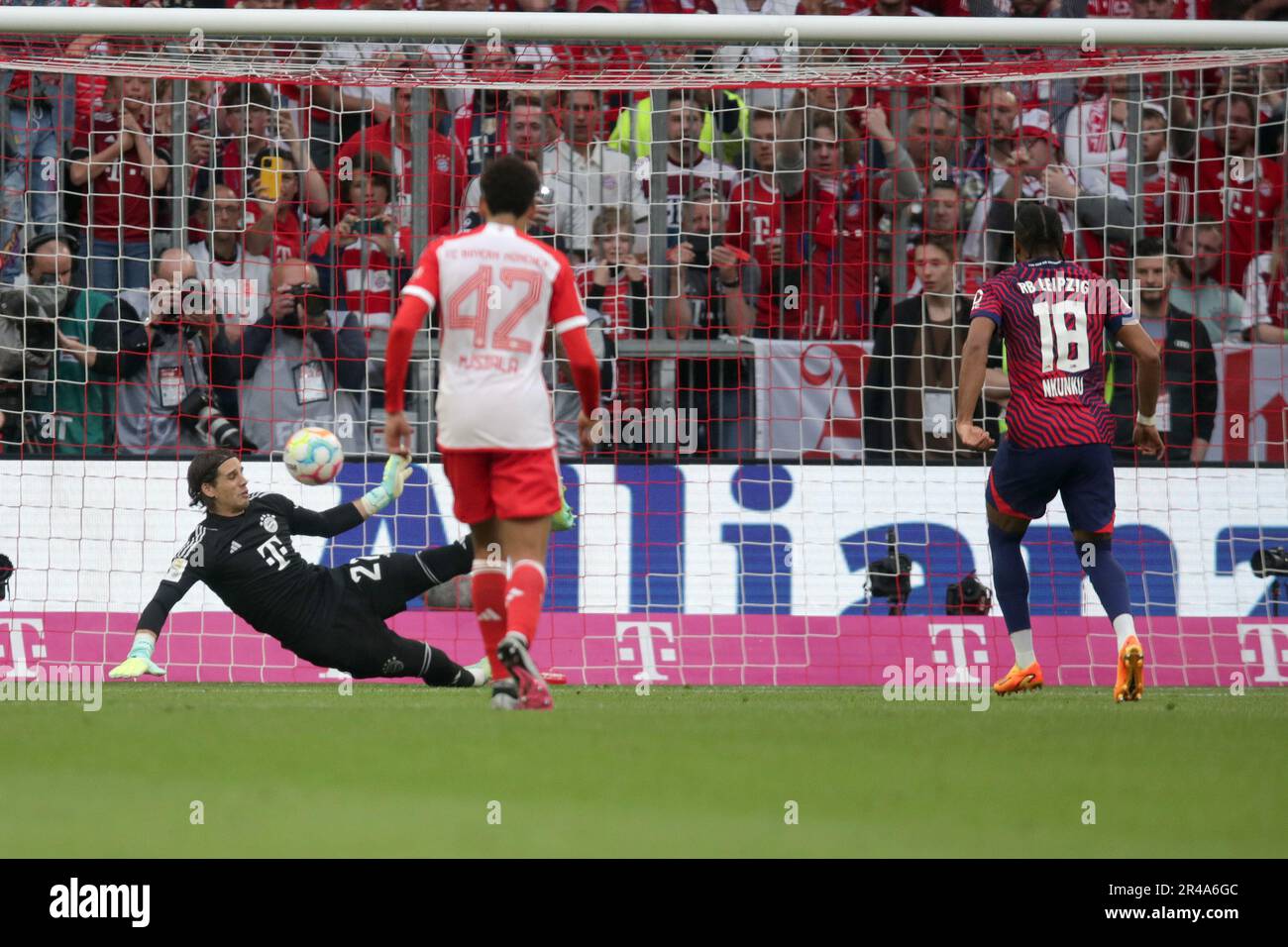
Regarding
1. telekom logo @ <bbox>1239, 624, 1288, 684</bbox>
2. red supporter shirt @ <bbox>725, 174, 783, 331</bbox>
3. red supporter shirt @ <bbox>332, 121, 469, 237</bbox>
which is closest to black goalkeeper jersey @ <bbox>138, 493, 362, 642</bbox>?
red supporter shirt @ <bbox>332, 121, 469, 237</bbox>

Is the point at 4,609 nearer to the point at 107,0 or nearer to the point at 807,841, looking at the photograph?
the point at 107,0

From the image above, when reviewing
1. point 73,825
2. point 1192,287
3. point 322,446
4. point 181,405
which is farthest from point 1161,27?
point 73,825

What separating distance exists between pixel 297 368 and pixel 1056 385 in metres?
5.07

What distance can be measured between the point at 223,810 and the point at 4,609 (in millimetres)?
6452

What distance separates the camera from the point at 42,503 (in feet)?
33.8

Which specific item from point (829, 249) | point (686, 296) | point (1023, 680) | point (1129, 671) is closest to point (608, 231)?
point (686, 296)

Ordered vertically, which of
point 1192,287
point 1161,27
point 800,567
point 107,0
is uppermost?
point 107,0

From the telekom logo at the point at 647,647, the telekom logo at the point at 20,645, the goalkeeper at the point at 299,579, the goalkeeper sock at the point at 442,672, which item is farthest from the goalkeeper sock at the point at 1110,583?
the telekom logo at the point at 20,645

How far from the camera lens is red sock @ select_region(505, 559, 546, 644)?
627 cm

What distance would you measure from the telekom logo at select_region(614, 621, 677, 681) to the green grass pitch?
298 cm

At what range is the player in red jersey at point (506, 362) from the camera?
6.37 m

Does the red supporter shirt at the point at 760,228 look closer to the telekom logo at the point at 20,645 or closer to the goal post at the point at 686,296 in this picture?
the goal post at the point at 686,296

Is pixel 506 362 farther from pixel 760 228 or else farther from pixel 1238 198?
pixel 1238 198

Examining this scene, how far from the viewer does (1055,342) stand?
313 inches
